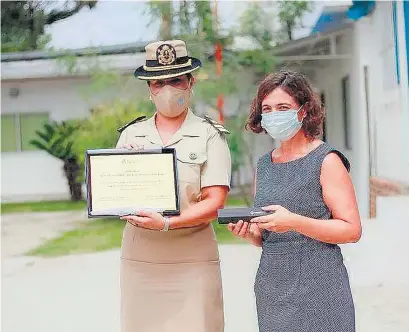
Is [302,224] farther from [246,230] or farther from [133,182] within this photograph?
[133,182]

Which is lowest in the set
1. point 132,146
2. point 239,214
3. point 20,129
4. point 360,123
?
point 239,214

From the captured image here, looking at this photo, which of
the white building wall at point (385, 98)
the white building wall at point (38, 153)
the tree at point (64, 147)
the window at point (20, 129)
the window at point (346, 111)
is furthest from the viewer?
the window at point (20, 129)

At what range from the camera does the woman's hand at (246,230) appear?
8.32ft

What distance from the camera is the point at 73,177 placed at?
56.6 feet

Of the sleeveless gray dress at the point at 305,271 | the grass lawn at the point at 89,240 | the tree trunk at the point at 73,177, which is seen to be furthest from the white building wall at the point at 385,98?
the tree trunk at the point at 73,177

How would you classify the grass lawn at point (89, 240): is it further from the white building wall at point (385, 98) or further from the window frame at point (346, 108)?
the window frame at point (346, 108)

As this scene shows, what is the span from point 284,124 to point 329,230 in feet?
1.35

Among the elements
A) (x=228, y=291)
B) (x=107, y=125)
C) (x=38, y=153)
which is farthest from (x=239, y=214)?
(x=38, y=153)

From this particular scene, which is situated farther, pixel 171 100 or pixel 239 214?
pixel 171 100

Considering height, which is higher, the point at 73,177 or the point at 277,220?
the point at 277,220

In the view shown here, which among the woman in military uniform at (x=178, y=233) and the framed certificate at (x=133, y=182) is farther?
the woman in military uniform at (x=178, y=233)

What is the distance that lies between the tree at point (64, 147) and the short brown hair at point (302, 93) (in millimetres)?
14154

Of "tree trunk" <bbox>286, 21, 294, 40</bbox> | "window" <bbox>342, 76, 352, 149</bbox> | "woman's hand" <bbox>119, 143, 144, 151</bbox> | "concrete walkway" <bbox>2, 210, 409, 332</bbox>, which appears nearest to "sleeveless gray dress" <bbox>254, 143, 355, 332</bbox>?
"woman's hand" <bbox>119, 143, 144, 151</bbox>

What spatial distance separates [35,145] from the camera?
17.8 m
